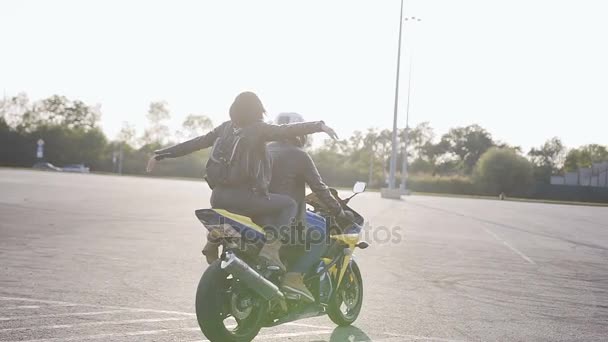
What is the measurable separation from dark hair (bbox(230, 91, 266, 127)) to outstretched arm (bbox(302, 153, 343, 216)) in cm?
53

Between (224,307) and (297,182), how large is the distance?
1190 mm

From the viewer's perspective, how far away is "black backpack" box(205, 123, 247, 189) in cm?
498

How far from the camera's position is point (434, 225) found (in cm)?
2156

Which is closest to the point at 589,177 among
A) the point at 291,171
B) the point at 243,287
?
the point at 291,171

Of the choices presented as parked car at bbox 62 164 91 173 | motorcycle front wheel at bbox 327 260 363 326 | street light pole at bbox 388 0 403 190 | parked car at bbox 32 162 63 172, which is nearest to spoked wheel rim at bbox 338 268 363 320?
motorcycle front wheel at bbox 327 260 363 326

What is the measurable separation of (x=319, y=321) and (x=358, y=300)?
43 cm

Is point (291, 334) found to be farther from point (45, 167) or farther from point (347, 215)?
point (45, 167)

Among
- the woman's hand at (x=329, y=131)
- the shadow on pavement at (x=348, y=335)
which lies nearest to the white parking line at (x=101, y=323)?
the shadow on pavement at (x=348, y=335)

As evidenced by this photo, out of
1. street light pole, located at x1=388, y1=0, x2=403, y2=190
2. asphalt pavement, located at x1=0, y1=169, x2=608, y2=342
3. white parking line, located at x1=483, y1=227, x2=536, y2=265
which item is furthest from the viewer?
street light pole, located at x1=388, y1=0, x2=403, y2=190

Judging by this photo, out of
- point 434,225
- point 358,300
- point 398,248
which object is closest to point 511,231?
point 434,225

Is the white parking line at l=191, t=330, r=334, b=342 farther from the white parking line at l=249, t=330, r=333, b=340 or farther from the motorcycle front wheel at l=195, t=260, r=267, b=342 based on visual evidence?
the motorcycle front wheel at l=195, t=260, r=267, b=342

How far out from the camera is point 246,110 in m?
5.15

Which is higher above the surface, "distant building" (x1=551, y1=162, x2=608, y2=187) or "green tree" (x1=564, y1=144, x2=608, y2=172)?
"green tree" (x1=564, y1=144, x2=608, y2=172)

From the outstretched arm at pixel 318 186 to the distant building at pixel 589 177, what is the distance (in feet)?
286
